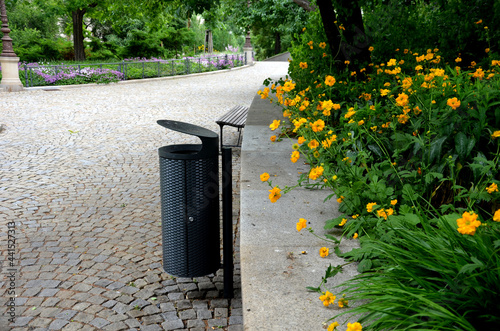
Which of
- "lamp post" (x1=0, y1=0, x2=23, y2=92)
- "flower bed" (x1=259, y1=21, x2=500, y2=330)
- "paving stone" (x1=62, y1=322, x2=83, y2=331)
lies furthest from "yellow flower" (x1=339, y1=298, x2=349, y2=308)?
"lamp post" (x1=0, y1=0, x2=23, y2=92)

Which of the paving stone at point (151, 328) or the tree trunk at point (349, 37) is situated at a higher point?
the tree trunk at point (349, 37)

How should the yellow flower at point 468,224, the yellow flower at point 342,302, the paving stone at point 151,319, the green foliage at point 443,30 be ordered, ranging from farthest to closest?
the green foliage at point 443,30 → the paving stone at point 151,319 → the yellow flower at point 342,302 → the yellow flower at point 468,224

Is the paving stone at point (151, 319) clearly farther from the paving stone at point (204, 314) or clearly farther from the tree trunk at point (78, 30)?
the tree trunk at point (78, 30)

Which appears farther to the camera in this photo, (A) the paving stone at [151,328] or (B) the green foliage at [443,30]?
(B) the green foliage at [443,30]

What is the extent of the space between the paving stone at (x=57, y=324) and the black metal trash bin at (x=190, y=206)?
2.41 ft

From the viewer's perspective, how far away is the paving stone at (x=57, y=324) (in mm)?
2887

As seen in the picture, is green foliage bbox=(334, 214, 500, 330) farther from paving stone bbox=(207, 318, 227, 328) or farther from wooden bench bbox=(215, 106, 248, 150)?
wooden bench bbox=(215, 106, 248, 150)

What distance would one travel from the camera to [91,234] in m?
4.30

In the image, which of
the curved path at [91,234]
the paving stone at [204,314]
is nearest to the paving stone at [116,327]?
the curved path at [91,234]

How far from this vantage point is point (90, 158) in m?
6.91

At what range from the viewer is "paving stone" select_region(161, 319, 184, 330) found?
2.93 m

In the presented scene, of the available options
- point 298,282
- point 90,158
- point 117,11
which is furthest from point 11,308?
point 117,11

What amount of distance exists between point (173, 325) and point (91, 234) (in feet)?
5.57

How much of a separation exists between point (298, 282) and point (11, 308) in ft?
6.39
